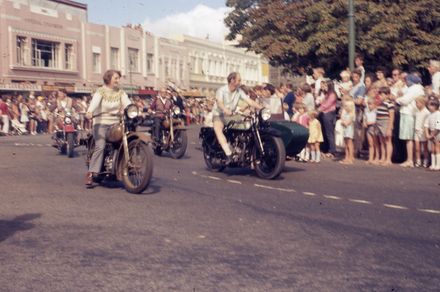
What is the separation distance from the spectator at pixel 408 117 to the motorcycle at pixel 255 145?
321 cm

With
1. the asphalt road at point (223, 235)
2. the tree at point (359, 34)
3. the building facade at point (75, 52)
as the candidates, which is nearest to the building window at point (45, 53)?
the building facade at point (75, 52)

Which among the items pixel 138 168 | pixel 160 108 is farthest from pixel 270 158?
pixel 160 108

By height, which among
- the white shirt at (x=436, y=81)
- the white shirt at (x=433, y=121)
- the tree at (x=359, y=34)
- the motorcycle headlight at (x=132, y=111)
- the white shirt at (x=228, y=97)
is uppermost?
the tree at (x=359, y=34)

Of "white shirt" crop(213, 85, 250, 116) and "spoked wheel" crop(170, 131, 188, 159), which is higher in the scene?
"white shirt" crop(213, 85, 250, 116)

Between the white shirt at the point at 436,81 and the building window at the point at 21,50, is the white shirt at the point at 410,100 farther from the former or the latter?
the building window at the point at 21,50

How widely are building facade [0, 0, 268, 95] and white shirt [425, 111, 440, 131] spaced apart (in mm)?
29473

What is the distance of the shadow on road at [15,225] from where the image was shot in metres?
6.30

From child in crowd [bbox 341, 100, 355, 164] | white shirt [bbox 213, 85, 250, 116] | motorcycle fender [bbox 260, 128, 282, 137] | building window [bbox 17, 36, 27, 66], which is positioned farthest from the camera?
building window [bbox 17, 36, 27, 66]

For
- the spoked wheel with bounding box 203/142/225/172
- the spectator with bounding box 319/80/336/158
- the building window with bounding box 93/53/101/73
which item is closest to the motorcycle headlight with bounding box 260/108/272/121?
the spoked wheel with bounding box 203/142/225/172

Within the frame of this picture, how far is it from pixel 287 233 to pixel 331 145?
28.4 feet

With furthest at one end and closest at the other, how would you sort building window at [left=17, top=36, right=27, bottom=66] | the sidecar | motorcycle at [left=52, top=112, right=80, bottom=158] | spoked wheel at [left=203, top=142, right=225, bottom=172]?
building window at [left=17, top=36, right=27, bottom=66], motorcycle at [left=52, top=112, right=80, bottom=158], spoked wheel at [left=203, top=142, right=225, bottom=172], the sidecar

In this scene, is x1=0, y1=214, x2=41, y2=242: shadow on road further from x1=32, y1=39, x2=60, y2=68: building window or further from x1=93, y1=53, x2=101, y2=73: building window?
x1=93, y1=53, x2=101, y2=73: building window

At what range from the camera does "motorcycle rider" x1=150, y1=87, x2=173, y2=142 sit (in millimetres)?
15102

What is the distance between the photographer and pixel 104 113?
9.43m
